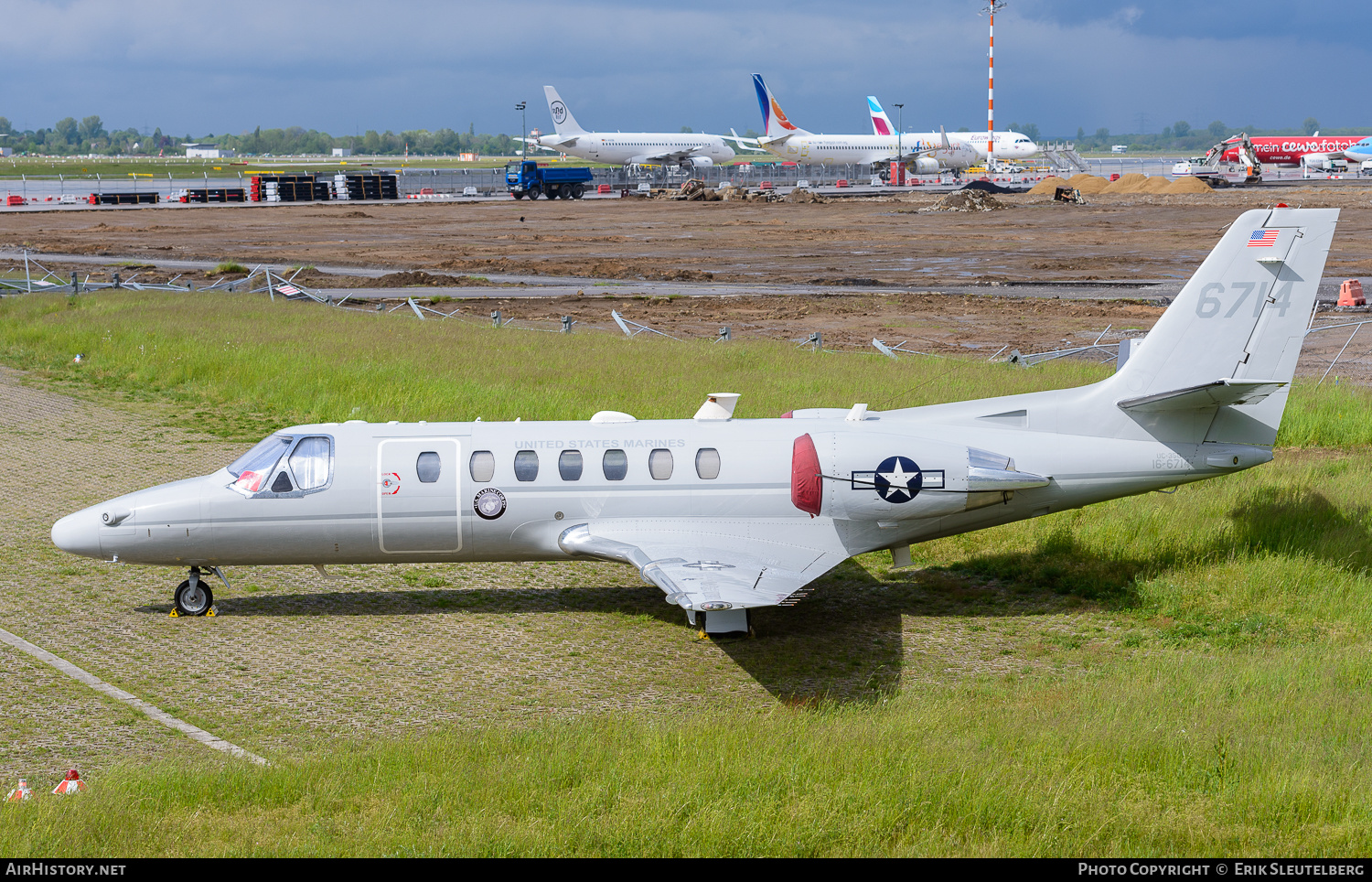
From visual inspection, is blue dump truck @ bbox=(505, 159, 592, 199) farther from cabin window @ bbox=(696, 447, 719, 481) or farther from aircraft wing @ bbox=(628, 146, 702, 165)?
cabin window @ bbox=(696, 447, 719, 481)

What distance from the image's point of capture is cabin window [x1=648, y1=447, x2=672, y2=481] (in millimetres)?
15375

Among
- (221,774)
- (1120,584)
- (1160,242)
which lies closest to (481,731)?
(221,774)

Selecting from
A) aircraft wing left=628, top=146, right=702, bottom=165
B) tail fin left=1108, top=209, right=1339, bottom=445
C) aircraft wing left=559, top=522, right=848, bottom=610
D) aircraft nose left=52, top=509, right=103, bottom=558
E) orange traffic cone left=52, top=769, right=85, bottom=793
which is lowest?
orange traffic cone left=52, top=769, right=85, bottom=793

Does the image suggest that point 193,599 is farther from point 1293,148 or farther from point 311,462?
point 1293,148

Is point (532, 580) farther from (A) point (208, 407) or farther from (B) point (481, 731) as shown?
(A) point (208, 407)

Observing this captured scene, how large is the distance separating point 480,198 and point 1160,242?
225 feet

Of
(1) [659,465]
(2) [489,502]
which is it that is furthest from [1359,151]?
(2) [489,502]

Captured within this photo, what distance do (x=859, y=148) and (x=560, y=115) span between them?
33.7m

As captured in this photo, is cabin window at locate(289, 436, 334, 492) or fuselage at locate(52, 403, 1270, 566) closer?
fuselage at locate(52, 403, 1270, 566)

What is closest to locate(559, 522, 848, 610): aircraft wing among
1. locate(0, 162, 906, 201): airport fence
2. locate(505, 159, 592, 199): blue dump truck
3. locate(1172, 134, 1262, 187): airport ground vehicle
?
locate(505, 159, 592, 199): blue dump truck

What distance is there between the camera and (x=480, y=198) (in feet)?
379

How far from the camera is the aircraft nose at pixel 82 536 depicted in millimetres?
15438

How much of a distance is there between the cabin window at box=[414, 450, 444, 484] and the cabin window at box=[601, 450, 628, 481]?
2.15 m

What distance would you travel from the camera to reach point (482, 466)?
15477 millimetres
